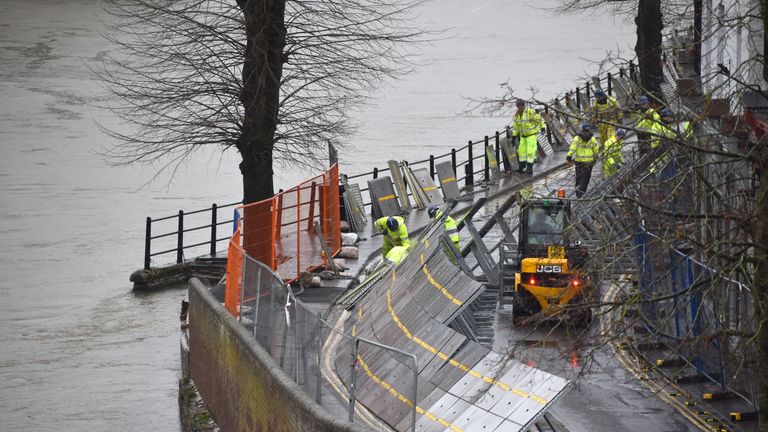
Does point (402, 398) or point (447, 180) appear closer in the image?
point (402, 398)

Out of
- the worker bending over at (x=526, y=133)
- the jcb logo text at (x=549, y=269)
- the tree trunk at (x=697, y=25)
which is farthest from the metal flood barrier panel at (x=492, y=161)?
the jcb logo text at (x=549, y=269)

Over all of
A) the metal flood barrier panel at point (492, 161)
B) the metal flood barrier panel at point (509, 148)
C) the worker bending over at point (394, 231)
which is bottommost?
the worker bending over at point (394, 231)

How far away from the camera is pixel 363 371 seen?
15977 millimetres

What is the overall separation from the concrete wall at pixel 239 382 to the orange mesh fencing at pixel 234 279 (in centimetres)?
37

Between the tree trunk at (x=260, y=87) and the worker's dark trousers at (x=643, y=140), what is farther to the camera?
the tree trunk at (x=260, y=87)

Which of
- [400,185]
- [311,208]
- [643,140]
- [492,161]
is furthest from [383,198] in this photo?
[643,140]

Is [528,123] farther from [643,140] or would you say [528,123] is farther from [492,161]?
[643,140]

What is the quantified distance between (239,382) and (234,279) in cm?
345

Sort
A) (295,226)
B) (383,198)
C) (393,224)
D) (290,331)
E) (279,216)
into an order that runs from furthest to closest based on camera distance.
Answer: (383,198) → (295,226) → (279,216) → (393,224) → (290,331)

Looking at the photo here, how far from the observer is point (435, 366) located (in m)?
16.2

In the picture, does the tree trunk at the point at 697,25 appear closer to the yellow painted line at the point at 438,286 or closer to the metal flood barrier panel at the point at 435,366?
the metal flood barrier panel at the point at 435,366

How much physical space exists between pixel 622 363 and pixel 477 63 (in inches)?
2525

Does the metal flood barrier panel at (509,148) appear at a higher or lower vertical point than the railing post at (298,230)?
higher

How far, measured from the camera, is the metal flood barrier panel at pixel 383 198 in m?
31.6
